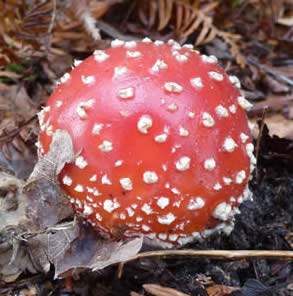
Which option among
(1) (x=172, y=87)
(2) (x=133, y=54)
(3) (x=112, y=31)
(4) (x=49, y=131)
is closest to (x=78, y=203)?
(4) (x=49, y=131)

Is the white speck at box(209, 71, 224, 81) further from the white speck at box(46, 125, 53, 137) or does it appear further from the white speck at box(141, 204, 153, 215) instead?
the white speck at box(46, 125, 53, 137)

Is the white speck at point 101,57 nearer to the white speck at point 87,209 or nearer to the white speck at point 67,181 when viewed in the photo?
the white speck at point 67,181

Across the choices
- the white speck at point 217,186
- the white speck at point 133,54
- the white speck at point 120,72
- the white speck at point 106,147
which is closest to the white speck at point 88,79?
the white speck at point 120,72

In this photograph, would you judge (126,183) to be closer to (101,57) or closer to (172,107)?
(172,107)

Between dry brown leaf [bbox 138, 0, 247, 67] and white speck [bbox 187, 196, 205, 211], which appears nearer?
white speck [bbox 187, 196, 205, 211]

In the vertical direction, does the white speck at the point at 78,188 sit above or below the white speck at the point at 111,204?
above

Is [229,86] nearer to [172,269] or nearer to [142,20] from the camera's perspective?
[172,269]

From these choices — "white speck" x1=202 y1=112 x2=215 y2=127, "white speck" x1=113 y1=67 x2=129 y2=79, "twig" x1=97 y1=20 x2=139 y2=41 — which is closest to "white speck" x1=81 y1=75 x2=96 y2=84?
"white speck" x1=113 y1=67 x2=129 y2=79
